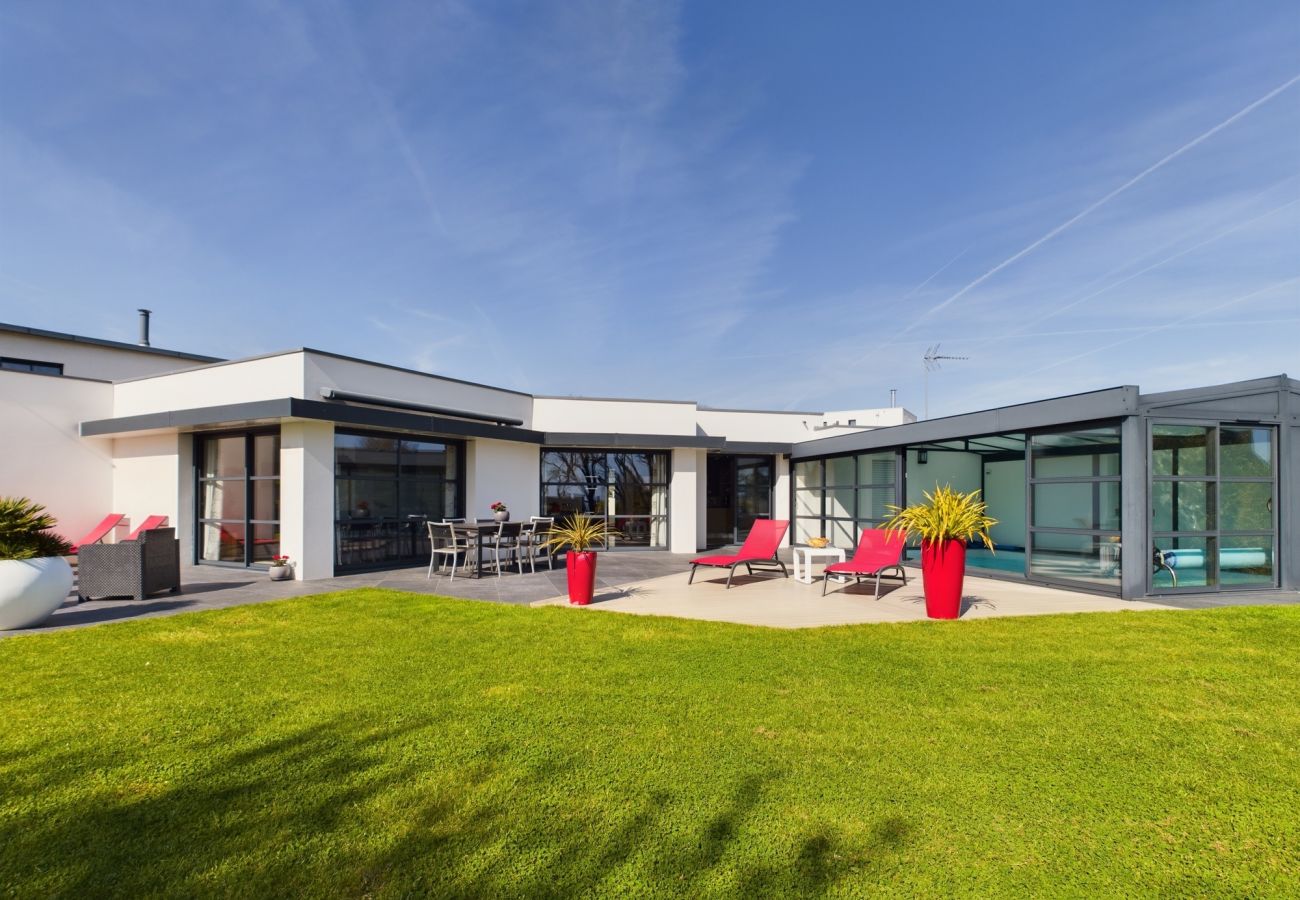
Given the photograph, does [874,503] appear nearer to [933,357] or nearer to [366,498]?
[366,498]

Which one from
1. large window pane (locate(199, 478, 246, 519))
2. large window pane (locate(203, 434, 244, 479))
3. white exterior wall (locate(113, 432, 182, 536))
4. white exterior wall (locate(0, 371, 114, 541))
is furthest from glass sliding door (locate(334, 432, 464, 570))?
white exterior wall (locate(0, 371, 114, 541))

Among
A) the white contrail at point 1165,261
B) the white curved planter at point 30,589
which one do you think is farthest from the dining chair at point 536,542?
the white contrail at point 1165,261

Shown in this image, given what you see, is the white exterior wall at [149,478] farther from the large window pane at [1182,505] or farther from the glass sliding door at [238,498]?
the large window pane at [1182,505]

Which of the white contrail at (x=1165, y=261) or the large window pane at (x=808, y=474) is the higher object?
the white contrail at (x=1165, y=261)

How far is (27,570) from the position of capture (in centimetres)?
621

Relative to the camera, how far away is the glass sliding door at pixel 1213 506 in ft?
27.6

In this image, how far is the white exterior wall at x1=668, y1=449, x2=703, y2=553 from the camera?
14.9 metres

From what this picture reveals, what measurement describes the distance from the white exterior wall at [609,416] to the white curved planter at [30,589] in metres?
9.07

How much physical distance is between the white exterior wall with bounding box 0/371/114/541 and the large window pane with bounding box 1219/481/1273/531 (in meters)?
19.2

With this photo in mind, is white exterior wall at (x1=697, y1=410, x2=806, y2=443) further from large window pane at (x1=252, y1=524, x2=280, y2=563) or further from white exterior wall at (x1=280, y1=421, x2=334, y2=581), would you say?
large window pane at (x1=252, y1=524, x2=280, y2=563)

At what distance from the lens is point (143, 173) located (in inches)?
433

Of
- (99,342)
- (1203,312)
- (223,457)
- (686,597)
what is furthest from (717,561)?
(99,342)

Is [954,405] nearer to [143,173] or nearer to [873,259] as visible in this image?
[873,259]

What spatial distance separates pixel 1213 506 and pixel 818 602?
19.2ft
